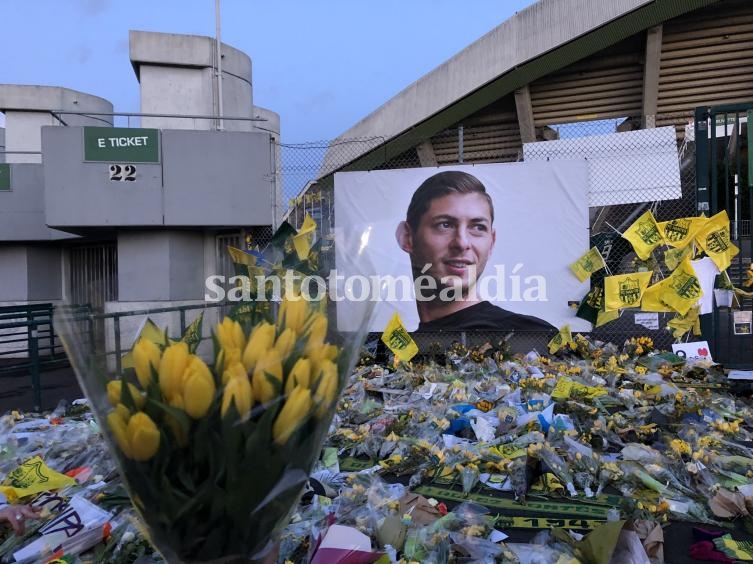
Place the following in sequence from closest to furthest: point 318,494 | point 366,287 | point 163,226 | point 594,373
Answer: point 366,287
point 318,494
point 594,373
point 163,226

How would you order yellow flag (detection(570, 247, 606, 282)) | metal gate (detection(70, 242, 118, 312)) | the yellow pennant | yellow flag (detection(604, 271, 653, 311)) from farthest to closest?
metal gate (detection(70, 242, 118, 312)) < yellow flag (detection(570, 247, 606, 282)) < yellow flag (detection(604, 271, 653, 311)) < the yellow pennant

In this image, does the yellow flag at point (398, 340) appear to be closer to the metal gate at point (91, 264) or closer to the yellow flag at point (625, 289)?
the yellow flag at point (625, 289)

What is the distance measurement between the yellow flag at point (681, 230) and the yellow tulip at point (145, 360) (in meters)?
7.00

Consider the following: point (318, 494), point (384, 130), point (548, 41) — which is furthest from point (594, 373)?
point (384, 130)

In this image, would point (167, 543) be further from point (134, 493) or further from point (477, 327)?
point (477, 327)

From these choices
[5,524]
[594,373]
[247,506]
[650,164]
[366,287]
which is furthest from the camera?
[650,164]

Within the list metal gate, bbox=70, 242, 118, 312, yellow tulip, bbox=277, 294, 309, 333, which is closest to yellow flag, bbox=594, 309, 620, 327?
yellow tulip, bbox=277, 294, 309, 333

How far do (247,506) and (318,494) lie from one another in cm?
211

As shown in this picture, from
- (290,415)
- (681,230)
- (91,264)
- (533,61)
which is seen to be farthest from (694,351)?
(91,264)

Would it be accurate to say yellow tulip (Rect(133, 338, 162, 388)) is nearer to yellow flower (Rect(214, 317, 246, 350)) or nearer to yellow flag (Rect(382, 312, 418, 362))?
yellow flower (Rect(214, 317, 246, 350))

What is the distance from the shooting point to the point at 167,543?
127cm

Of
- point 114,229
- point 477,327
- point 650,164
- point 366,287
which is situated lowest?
point 477,327

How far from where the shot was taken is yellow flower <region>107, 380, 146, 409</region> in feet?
4.03

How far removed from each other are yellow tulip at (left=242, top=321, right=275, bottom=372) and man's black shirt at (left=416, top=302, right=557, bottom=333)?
6712 mm
